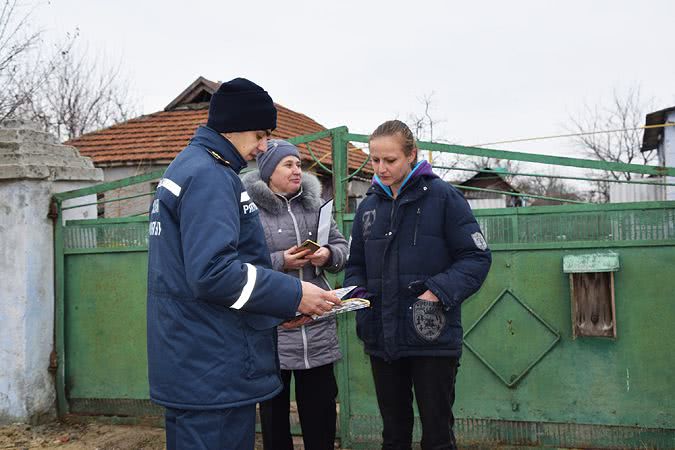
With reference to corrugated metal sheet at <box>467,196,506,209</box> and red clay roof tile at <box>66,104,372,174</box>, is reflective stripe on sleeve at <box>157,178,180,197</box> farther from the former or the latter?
corrugated metal sheet at <box>467,196,506,209</box>

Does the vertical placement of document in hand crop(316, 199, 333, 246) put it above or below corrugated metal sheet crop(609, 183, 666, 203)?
below

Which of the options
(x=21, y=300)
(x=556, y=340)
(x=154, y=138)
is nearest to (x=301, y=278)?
(x=556, y=340)

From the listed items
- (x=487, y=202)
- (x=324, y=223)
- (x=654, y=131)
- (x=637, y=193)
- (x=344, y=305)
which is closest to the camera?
(x=344, y=305)

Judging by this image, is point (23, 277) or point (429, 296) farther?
point (23, 277)

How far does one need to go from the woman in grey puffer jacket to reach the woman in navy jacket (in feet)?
1.36

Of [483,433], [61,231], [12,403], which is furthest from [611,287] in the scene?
[12,403]

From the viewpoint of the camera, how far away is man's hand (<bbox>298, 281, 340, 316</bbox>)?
7.59ft

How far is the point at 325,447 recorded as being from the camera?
3391mm

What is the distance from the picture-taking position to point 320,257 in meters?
3.35

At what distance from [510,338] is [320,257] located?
155 cm

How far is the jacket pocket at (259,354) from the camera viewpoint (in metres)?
2.27

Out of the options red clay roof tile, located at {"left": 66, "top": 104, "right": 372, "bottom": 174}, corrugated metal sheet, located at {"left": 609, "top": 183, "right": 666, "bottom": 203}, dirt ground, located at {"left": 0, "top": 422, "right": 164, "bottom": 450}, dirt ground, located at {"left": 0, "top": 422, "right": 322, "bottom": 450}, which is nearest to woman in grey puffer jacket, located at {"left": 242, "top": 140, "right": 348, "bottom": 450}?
dirt ground, located at {"left": 0, "top": 422, "right": 322, "bottom": 450}

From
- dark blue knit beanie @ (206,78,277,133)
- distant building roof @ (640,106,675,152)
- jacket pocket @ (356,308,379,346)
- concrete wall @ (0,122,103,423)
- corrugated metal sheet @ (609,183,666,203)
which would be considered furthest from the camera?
distant building roof @ (640,106,675,152)

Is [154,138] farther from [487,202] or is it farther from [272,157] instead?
[487,202]
